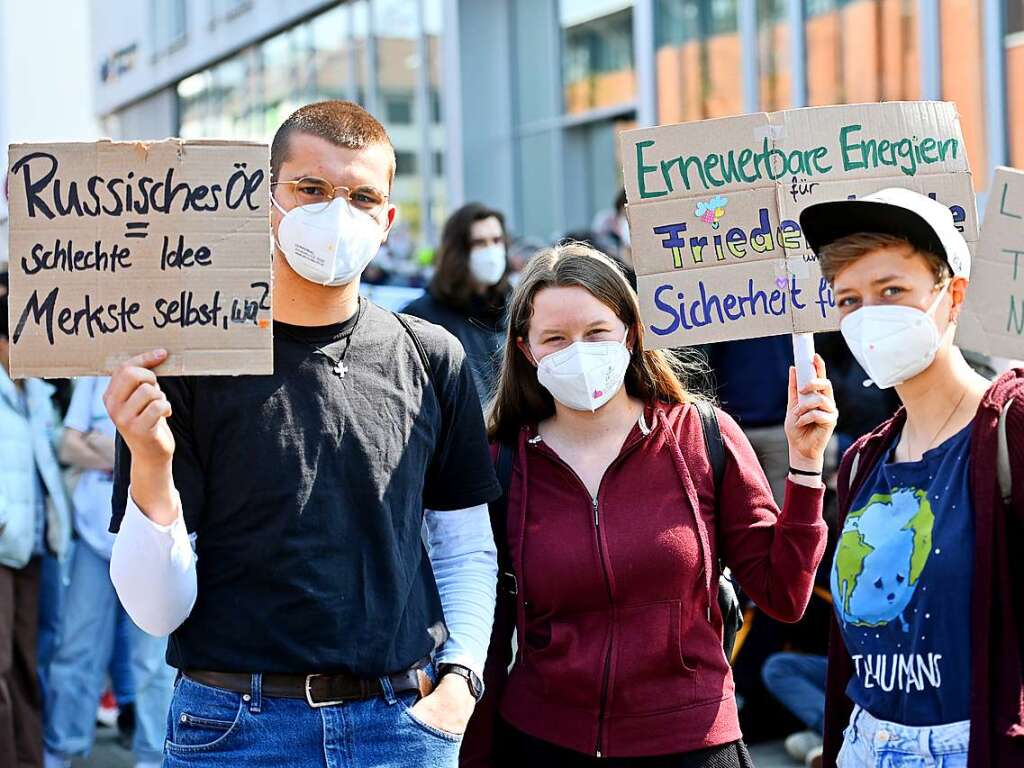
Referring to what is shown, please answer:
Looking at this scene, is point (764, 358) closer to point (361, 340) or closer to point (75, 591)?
point (75, 591)

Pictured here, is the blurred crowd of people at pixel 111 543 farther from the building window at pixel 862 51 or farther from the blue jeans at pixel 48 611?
the building window at pixel 862 51

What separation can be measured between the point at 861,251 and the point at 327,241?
3.37 feet

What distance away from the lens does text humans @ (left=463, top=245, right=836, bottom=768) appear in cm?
308

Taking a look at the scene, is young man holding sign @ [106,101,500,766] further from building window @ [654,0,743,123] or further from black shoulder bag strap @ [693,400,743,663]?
building window @ [654,0,743,123]

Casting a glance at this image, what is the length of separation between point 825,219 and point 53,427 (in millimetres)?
4338

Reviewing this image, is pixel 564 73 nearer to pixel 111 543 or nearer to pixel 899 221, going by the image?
pixel 111 543

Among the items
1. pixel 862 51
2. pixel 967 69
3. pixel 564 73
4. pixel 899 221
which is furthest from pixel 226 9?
pixel 899 221

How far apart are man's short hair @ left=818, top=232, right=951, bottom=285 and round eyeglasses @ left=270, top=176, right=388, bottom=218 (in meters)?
0.91

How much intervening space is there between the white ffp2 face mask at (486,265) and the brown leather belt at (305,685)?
166 inches

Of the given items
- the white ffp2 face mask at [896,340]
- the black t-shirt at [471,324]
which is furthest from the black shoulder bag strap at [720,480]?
the black t-shirt at [471,324]

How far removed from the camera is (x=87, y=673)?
6199mm

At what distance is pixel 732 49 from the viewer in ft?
40.4

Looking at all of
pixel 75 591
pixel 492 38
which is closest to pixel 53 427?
pixel 75 591

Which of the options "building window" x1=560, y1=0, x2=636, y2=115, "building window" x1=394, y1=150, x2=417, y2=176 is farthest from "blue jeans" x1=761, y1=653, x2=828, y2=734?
"building window" x1=394, y1=150, x2=417, y2=176
